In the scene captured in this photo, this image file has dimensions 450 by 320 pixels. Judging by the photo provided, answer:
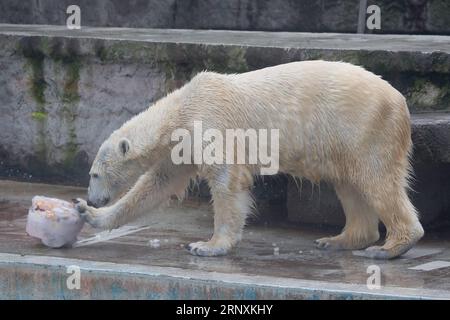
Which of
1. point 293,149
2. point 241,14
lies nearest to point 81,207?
point 293,149

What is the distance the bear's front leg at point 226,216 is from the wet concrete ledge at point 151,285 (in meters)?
0.44

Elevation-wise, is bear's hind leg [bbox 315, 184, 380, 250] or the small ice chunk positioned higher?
bear's hind leg [bbox 315, 184, 380, 250]

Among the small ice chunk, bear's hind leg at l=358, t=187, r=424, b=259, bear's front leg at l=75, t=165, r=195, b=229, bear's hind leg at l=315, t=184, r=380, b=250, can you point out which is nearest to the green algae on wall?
the small ice chunk

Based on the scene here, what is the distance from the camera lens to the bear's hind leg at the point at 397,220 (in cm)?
578

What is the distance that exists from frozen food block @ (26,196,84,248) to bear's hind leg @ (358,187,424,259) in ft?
5.02

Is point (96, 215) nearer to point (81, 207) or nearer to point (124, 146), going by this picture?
point (81, 207)

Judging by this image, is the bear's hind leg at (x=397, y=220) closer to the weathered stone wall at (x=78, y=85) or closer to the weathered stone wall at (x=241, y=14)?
the weathered stone wall at (x=78, y=85)

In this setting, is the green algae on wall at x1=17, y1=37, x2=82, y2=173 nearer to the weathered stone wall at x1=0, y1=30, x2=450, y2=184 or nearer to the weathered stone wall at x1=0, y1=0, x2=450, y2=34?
the weathered stone wall at x1=0, y1=30, x2=450, y2=184

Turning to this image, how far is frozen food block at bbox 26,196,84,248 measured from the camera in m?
5.99

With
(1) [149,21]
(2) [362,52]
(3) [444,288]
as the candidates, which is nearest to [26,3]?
(1) [149,21]

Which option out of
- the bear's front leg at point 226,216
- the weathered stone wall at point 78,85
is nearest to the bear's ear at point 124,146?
the bear's front leg at point 226,216

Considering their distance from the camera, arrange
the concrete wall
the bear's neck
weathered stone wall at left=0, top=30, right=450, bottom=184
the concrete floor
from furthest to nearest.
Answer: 1. weathered stone wall at left=0, top=30, right=450, bottom=184
2. the concrete wall
3. the bear's neck
4. the concrete floor

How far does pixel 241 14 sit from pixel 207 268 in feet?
16.5
